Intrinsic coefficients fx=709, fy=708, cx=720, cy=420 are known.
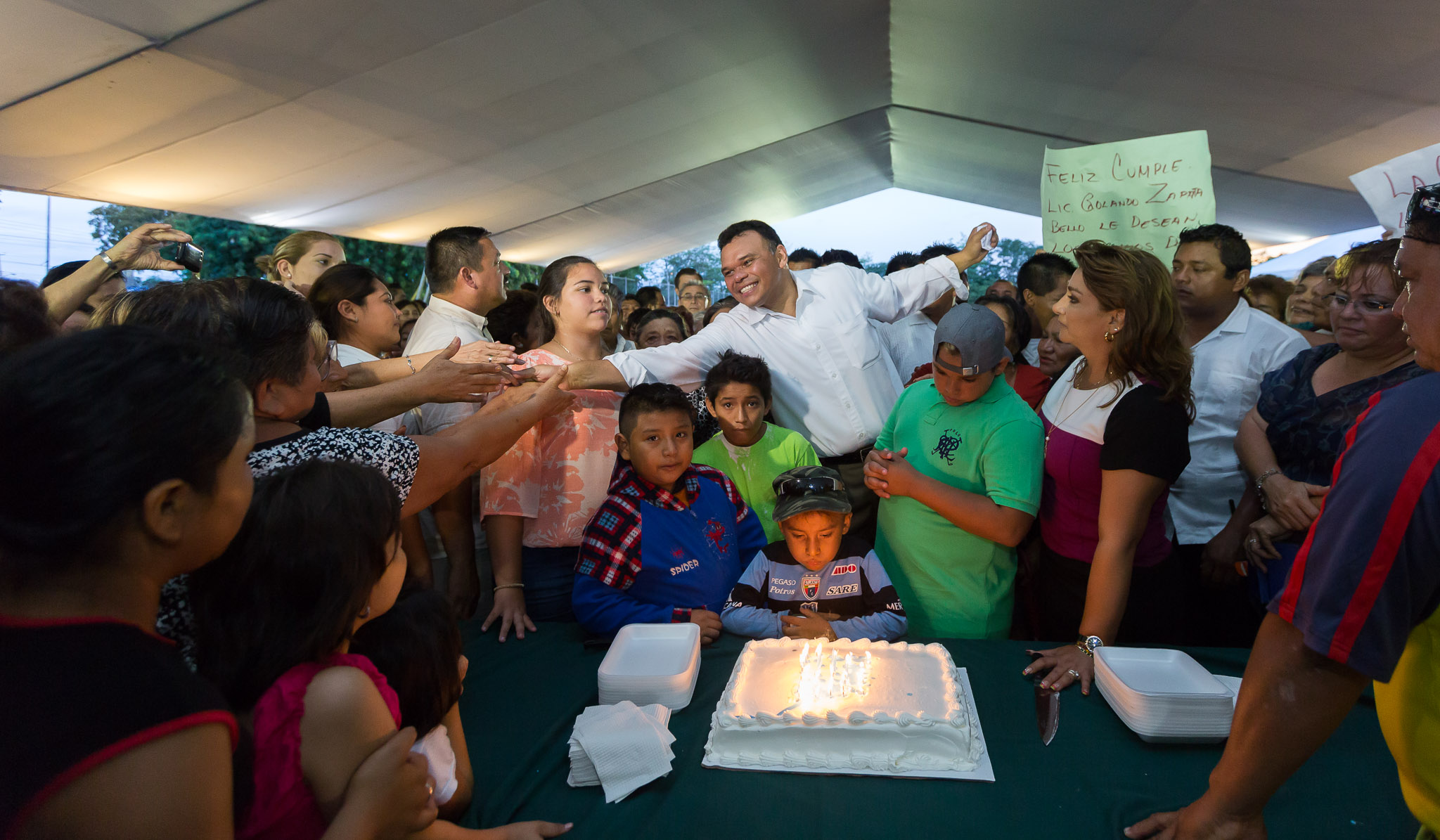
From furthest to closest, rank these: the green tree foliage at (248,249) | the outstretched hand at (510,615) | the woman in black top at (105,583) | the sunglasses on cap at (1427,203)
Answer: the green tree foliage at (248,249), the outstretched hand at (510,615), the sunglasses on cap at (1427,203), the woman in black top at (105,583)

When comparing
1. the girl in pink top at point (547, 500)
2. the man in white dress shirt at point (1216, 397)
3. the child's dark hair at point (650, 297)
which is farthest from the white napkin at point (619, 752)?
the child's dark hair at point (650, 297)

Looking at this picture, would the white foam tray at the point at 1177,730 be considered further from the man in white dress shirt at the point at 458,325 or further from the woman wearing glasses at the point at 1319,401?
the man in white dress shirt at the point at 458,325

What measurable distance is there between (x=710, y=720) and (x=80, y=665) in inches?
48.2

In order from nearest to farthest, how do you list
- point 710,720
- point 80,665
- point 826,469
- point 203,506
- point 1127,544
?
point 80,665 → point 203,506 → point 710,720 → point 1127,544 → point 826,469

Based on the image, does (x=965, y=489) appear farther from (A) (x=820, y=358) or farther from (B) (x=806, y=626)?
(A) (x=820, y=358)

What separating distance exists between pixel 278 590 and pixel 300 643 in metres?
0.09

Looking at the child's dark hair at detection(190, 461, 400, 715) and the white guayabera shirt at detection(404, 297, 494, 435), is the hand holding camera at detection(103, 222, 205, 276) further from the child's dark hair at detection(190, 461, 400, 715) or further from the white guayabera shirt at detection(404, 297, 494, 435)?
the child's dark hair at detection(190, 461, 400, 715)

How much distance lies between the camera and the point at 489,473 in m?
2.80

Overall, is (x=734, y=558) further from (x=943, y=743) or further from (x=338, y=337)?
(x=338, y=337)

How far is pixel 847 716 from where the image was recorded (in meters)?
1.58

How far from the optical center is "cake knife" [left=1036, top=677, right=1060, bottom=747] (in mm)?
1623

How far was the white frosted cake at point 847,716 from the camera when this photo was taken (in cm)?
152

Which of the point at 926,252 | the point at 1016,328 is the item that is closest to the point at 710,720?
the point at 1016,328

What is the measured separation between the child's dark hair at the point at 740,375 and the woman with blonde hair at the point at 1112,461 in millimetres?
1117
